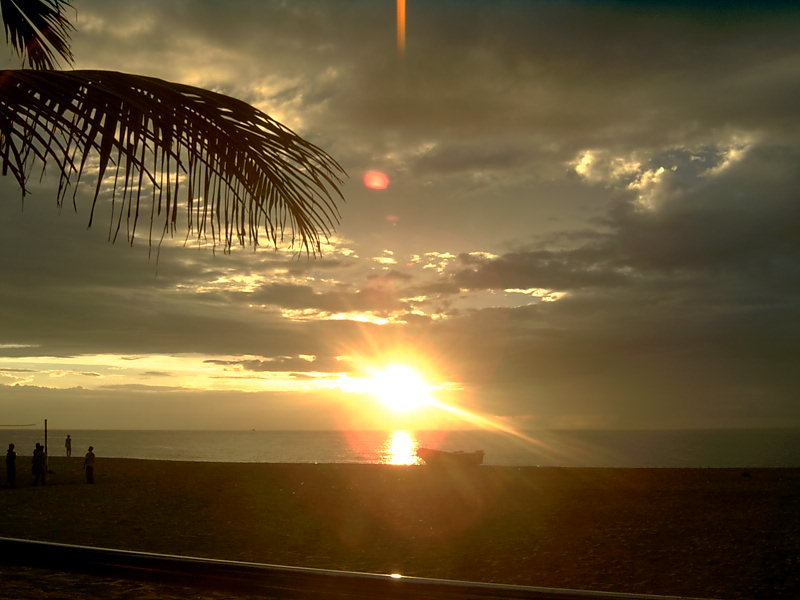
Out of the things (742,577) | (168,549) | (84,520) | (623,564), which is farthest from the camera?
(84,520)

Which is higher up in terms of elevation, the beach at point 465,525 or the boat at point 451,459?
the beach at point 465,525

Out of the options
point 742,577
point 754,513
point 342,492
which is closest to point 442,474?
point 342,492

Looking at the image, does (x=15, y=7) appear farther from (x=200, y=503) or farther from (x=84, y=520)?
(x=200, y=503)

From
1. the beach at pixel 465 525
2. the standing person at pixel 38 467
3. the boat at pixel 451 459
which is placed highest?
the standing person at pixel 38 467

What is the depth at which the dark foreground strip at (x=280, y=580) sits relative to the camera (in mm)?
2420

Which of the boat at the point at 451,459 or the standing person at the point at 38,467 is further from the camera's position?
the boat at the point at 451,459

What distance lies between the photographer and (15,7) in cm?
558

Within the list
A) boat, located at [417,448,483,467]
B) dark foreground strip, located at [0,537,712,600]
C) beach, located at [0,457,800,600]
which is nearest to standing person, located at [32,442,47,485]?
beach, located at [0,457,800,600]

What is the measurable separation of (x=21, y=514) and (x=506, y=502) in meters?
11.6

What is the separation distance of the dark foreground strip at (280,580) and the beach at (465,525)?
1.98 meters

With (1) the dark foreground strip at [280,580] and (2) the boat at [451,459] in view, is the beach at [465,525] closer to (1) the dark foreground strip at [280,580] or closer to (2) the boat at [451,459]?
(1) the dark foreground strip at [280,580]

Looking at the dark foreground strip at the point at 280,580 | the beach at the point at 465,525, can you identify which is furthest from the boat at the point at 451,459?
the dark foreground strip at the point at 280,580

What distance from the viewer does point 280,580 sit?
106 inches

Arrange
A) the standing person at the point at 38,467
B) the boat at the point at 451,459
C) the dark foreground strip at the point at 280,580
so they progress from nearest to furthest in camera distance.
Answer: the dark foreground strip at the point at 280,580 < the standing person at the point at 38,467 < the boat at the point at 451,459
